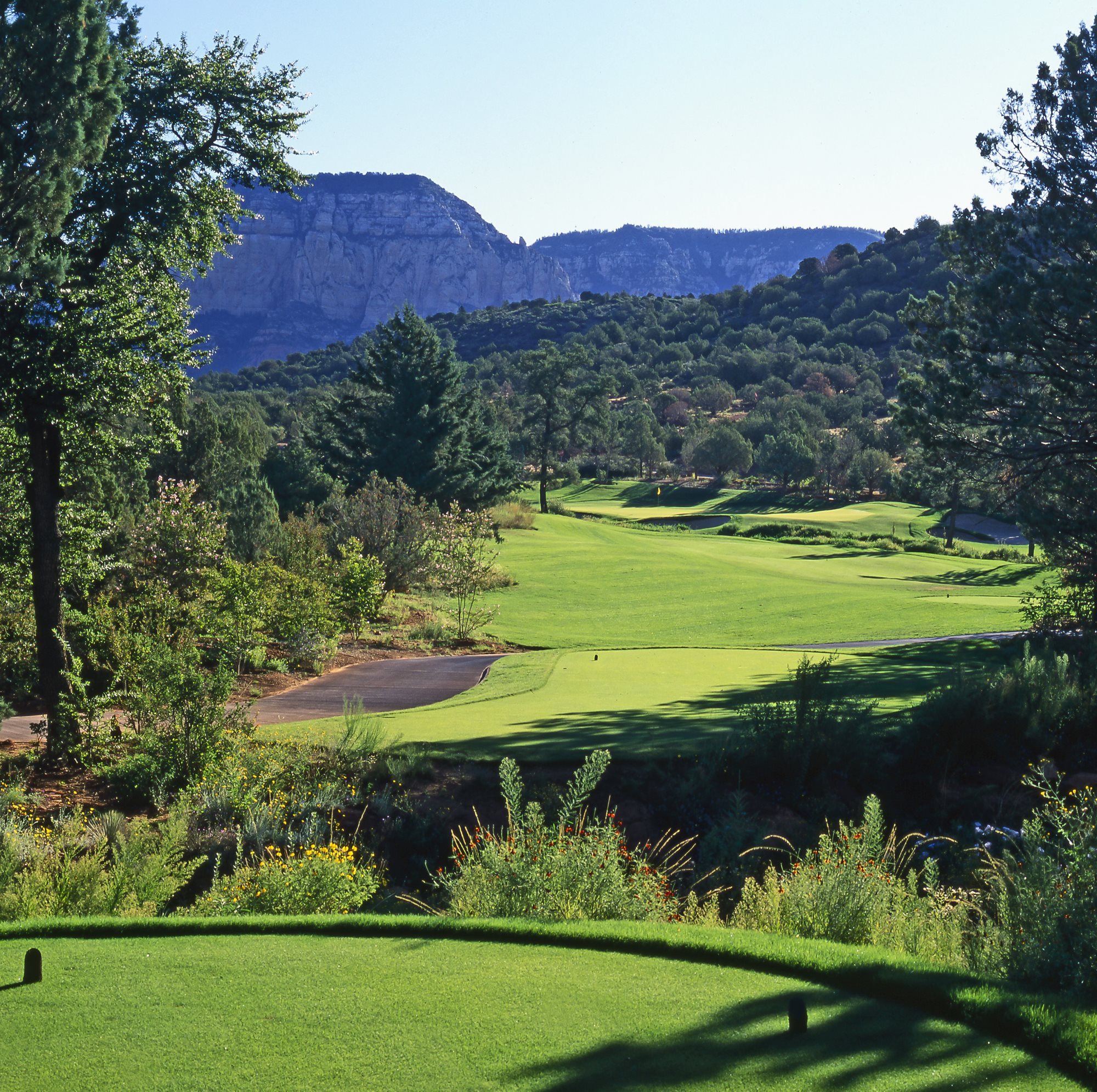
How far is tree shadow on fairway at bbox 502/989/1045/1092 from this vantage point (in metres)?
3.78

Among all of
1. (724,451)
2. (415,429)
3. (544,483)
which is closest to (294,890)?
(415,429)

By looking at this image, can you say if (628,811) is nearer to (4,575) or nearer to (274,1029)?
(274,1029)

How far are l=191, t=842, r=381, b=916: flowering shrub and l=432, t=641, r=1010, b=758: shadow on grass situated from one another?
3.99 meters

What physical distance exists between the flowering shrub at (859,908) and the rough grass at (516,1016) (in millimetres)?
748

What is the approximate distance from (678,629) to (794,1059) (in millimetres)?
24188

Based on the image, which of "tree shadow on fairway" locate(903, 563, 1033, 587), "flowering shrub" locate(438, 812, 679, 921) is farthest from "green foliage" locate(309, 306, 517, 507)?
"flowering shrub" locate(438, 812, 679, 921)

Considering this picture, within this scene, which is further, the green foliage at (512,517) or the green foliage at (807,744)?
the green foliage at (512,517)

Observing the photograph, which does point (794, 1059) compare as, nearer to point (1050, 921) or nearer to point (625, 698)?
point (1050, 921)

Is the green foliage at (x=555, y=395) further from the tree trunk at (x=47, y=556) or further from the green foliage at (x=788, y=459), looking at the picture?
the tree trunk at (x=47, y=556)

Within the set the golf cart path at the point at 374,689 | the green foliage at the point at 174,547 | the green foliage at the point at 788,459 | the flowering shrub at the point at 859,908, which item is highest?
the green foliage at the point at 788,459

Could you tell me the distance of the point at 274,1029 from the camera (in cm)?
428

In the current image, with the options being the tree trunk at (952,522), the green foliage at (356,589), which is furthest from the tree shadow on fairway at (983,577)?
the green foliage at (356,589)

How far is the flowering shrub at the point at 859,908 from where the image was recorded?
6059mm

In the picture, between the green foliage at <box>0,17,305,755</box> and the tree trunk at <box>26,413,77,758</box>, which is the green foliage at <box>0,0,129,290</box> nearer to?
the green foliage at <box>0,17,305,755</box>
